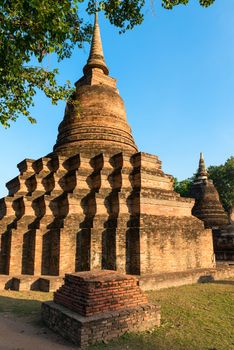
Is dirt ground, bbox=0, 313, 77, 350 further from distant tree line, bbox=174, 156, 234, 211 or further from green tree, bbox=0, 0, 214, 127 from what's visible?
distant tree line, bbox=174, 156, 234, 211

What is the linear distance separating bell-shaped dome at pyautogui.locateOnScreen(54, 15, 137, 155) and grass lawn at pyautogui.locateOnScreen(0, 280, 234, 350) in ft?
27.1

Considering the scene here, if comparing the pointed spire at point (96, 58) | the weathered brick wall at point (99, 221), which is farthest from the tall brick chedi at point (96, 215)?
the pointed spire at point (96, 58)

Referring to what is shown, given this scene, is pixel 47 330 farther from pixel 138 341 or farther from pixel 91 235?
pixel 91 235

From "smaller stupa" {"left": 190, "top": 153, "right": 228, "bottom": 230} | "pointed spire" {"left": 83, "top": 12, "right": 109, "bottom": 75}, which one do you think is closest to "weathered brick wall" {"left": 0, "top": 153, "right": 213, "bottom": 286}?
"pointed spire" {"left": 83, "top": 12, "right": 109, "bottom": 75}

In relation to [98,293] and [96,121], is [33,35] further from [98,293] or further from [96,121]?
[96,121]

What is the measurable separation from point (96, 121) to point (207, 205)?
1567cm

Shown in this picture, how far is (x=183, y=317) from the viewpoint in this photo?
7.17 m

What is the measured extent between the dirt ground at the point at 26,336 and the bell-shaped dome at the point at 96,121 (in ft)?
32.9

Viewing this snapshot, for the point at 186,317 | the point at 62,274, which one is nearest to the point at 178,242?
the point at 62,274

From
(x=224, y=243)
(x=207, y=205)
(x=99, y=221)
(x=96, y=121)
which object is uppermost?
(x=96, y=121)

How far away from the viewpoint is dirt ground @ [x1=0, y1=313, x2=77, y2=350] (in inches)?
212

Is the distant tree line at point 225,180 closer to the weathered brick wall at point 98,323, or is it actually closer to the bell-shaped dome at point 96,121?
the bell-shaped dome at point 96,121

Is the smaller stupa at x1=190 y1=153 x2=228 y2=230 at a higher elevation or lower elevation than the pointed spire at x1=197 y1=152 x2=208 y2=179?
lower

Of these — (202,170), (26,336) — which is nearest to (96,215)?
(26,336)
